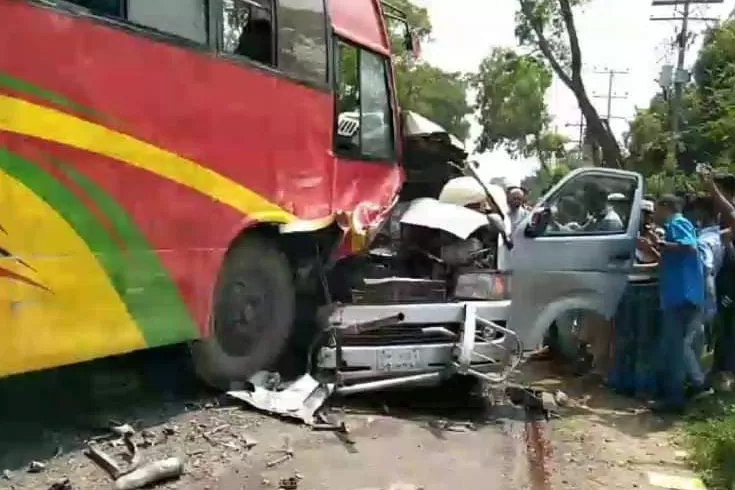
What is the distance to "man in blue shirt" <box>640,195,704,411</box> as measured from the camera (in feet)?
25.9

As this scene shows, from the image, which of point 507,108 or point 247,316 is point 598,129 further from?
point 507,108

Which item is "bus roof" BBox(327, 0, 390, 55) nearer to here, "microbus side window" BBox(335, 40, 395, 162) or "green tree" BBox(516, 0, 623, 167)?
"microbus side window" BBox(335, 40, 395, 162)

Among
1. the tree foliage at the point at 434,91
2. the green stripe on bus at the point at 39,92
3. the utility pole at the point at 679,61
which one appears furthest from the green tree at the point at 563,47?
the green stripe on bus at the point at 39,92

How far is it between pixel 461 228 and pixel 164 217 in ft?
8.49

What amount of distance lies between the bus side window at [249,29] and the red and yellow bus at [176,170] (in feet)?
0.04

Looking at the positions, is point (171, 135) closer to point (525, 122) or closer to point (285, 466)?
point (285, 466)

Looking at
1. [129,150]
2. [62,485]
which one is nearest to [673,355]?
[129,150]

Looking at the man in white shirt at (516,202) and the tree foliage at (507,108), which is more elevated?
the tree foliage at (507,108)

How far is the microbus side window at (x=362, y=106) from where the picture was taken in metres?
8.33

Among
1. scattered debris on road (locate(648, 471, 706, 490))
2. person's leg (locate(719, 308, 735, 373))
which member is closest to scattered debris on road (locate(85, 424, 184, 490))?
scattered debris on road (locate(648, 471, 706, 490))

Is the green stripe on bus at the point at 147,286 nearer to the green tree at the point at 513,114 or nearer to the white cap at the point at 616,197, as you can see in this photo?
the white cap at the point at 616,197

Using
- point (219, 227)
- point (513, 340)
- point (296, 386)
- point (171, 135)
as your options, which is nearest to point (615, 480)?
point (513, 340)

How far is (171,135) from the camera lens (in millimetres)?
6156

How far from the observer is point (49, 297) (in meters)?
5.23
